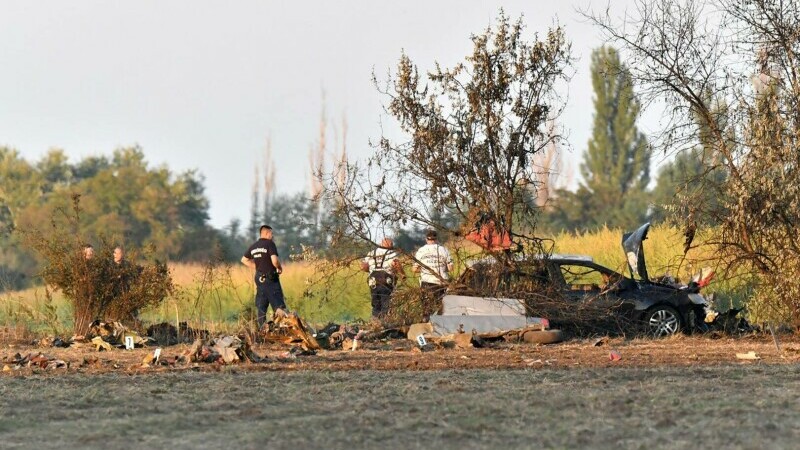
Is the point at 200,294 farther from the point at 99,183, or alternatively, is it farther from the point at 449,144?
the point at 99,183

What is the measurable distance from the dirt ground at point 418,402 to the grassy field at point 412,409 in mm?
16

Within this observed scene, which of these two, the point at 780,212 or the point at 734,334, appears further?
the point at 734,334

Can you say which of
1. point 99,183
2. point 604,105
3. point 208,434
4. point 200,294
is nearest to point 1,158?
point 99,183

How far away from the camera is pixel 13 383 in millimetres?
14523

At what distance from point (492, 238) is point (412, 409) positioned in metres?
9.92

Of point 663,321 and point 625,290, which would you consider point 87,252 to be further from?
point 663,321

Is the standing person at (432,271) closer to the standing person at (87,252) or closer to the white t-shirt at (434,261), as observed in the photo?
the white t-shirt at (434,261)

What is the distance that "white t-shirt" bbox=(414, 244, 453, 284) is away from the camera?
848 inches

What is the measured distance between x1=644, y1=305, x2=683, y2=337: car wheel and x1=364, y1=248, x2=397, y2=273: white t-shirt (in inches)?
163

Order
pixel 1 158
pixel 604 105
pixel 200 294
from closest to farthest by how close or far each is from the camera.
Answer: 1. pixel 200 294
2. pixel 604 105
3. pixel 1 158

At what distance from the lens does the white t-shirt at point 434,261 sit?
848 inches

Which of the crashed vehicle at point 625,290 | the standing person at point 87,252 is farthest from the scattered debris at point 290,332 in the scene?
the standing person at point 87,252

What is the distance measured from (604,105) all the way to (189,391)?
193ft

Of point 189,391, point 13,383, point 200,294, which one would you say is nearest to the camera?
point 189,391
